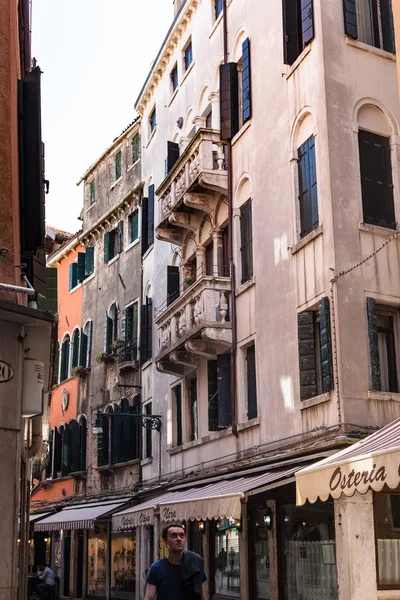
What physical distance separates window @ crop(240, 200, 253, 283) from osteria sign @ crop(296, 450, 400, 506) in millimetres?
8277

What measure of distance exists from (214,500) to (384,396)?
10.6 feet

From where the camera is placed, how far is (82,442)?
3020cm

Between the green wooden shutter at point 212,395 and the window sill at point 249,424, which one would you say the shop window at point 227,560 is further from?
the green wooden shutter at point 212,395

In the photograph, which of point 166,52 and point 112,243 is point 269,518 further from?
point 112,243

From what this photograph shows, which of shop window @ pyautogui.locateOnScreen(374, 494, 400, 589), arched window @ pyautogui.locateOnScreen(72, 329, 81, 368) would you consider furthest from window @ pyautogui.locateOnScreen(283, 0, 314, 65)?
arched window @ pyautogui.locateOnScreen(72, 329, 81, 368)

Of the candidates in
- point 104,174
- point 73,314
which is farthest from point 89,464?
point 104,174

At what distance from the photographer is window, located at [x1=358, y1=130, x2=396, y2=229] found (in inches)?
588

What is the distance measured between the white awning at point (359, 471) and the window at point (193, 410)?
10.5 m

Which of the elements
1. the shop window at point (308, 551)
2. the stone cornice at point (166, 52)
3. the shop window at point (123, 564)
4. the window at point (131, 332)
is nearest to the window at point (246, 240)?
the shop window at point (308, 551)

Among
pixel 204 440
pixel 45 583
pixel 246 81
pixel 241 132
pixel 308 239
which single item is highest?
pixel 246 81

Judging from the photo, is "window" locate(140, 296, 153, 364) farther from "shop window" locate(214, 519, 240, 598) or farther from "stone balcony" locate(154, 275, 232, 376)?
"shop window" locate(214, 519, 240, 598)

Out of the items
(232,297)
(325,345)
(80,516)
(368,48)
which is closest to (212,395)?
(232,297)

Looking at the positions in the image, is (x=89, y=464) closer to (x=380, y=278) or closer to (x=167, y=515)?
(x=167, y=515)

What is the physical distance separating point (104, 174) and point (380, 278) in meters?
19.5
